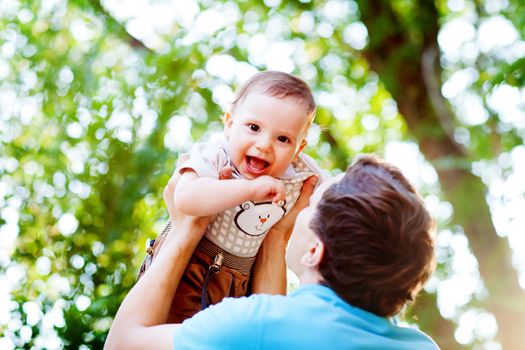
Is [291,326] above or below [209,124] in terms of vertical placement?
below

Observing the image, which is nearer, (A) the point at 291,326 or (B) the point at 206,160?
(A) the point at 291,326

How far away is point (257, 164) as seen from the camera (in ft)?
6.43

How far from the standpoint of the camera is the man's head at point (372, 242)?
150 cm

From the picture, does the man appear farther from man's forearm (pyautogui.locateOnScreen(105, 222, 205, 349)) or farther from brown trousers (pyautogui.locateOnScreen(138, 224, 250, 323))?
brown trousers (pyautogui.locateOnScreen(138, 224, 250, 323))

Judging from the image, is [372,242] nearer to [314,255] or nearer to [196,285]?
[314,255]

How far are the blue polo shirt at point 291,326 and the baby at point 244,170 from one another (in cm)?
42

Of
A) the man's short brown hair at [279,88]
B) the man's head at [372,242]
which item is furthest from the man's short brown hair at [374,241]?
the man's short brown hair at [279,88]

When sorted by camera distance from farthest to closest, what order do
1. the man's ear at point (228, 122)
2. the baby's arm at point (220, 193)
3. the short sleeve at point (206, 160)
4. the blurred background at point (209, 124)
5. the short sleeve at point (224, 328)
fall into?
the blurred background at point (209, 124)
the man's ear at point (228, 122)
the short sleeve at point (206, 160)
the baby's arm at point (220, 193)
the short sleeve at point (224, 328)

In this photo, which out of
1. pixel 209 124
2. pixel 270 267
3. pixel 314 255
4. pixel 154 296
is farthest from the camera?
pixel 209 124

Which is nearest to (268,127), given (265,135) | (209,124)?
(265,135)

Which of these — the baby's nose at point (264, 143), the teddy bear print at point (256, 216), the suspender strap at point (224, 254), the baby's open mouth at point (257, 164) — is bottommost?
the suspender strap at point (224, 254)

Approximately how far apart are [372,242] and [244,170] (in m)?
0.55

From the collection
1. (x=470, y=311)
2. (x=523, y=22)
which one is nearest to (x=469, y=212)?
(x=470, y=311)

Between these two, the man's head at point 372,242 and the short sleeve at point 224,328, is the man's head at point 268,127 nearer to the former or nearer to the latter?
the man's head at point 372,242
